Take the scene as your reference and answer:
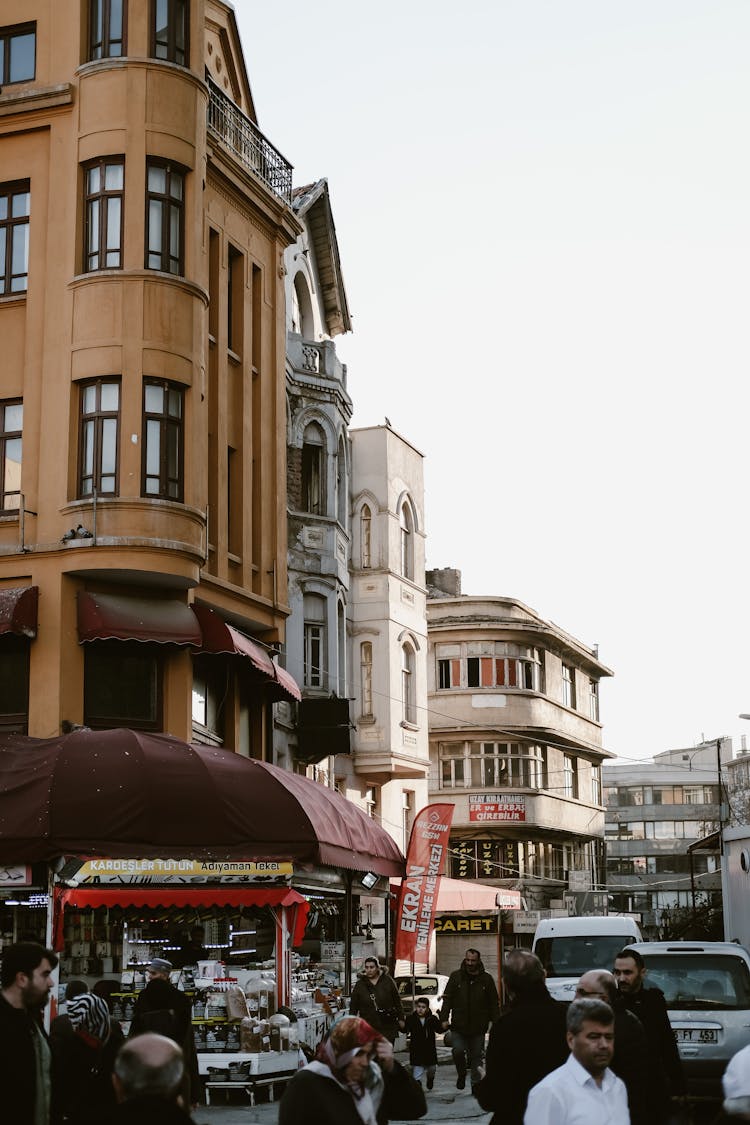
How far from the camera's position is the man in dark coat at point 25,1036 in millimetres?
A: 7332

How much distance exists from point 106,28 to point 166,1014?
17.4 m

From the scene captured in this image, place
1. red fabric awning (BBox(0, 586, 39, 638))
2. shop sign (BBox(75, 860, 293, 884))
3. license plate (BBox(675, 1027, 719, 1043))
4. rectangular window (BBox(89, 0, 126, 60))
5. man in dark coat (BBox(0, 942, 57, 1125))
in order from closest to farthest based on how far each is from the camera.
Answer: man in dark coat (BBox(0, 942, 57, 1125)) < license plate (BBox(675, 1027, 719, 1043)) < shop sign (BBox(75, 860, 293, 884)) < red fabric awning (BBox(0, 586, 39, 638)) < rectangular window (BBox(89, 0, 126, 60))

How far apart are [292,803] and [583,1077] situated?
50.3ft

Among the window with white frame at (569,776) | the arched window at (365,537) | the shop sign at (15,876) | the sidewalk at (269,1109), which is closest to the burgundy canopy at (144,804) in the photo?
the shop sign at (15,876)

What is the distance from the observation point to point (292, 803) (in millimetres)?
22141

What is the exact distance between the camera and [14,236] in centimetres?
2478

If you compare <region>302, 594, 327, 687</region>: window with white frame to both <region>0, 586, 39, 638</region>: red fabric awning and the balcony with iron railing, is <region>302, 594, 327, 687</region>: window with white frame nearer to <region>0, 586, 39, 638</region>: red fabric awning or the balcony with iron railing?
the balcony with iron railing

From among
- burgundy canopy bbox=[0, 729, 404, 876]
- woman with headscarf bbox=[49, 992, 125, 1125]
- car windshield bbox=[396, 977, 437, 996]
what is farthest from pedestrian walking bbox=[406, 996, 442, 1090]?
car windshield bbox=[396, 977, 437, 996]

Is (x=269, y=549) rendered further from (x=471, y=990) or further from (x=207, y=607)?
(x=471, y=990)

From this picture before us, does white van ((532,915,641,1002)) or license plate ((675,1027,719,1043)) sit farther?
white van ((532,915,641,1002))

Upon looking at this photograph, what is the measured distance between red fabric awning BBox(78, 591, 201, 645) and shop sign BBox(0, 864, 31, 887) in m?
3.60

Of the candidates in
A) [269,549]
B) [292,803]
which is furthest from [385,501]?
[292,803]

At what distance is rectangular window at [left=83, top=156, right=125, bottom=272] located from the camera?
2394cm

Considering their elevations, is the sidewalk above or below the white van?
below
